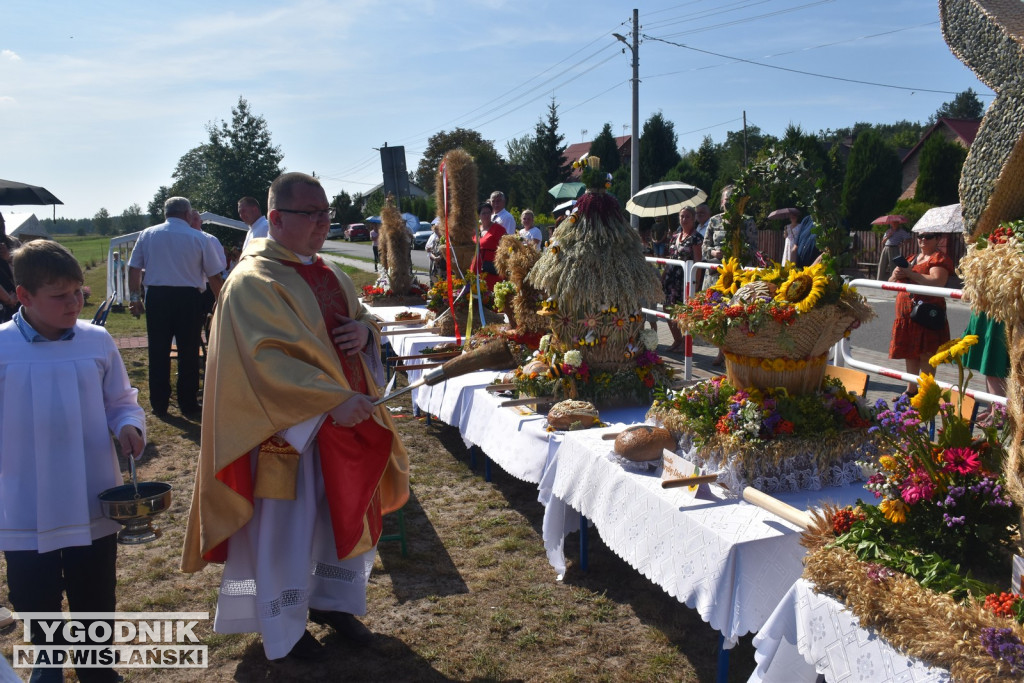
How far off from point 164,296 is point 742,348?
6.16m

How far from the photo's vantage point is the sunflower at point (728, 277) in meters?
3.39

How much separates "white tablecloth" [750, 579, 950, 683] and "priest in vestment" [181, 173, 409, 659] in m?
1.70

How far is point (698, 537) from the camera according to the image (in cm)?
282

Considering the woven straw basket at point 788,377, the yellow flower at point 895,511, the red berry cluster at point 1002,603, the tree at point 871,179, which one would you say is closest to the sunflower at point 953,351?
the yellow flower at point 895,511

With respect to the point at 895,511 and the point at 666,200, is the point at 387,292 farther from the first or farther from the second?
the point at 895,511

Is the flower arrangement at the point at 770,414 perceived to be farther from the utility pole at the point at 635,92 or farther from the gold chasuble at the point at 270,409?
the utility pole at the point at 635,92

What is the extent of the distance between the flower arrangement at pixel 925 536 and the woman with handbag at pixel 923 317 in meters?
3.85

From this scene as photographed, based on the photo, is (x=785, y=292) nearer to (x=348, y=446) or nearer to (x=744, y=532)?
(x=744, y=532)

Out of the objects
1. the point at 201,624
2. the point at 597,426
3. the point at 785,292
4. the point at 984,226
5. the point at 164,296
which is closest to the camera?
the point at 984,226

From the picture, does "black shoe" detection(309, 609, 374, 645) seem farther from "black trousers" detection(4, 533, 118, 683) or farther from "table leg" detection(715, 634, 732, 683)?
"table leg" detection(715, 634, 732, 683)

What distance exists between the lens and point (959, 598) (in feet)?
6.39

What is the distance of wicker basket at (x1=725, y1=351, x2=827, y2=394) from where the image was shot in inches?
122

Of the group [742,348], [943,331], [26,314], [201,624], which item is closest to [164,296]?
[201,624]

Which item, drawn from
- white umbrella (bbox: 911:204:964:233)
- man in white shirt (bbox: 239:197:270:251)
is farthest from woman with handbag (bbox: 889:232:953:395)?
man in white shirt (bbox: 239:197:270:251)
